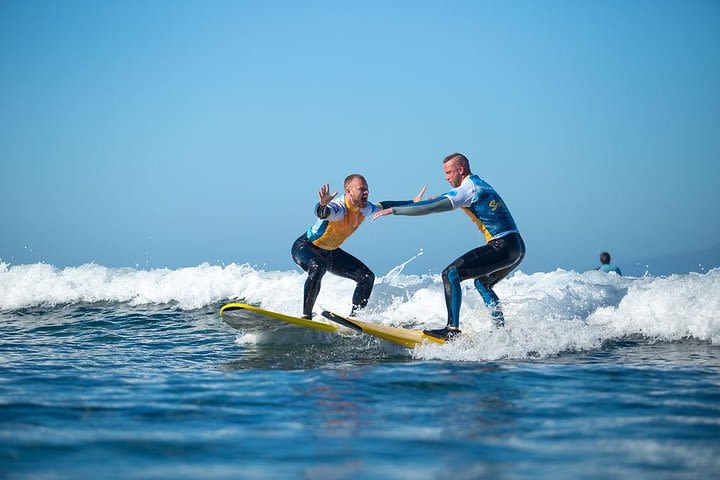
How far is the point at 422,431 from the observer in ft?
13.8

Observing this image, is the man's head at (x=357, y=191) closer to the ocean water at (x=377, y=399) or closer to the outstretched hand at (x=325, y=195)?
the outstretched hand at (x=325, y=195)

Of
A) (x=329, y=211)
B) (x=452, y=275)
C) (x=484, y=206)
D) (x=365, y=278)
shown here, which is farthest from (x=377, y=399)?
(x=365, y=278)

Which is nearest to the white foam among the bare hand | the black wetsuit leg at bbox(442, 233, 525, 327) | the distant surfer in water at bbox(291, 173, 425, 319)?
the black wetsuit leg at bbox(442, 233, 525, 327)

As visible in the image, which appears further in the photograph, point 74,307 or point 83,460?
point 74,307

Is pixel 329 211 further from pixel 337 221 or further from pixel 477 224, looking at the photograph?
pixel 477 224

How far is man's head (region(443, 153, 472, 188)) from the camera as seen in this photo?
8172 millimetres

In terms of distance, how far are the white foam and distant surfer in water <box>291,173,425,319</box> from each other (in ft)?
4.29

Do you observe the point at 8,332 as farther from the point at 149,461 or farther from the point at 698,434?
the point at 698,434

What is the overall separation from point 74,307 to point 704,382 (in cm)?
1339

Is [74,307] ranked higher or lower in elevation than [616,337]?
higher

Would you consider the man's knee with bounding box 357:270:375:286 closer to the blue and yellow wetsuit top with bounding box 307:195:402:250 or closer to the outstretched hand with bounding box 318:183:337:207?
the blue and yellow wetsuit top with bounding box 307:195:402:250

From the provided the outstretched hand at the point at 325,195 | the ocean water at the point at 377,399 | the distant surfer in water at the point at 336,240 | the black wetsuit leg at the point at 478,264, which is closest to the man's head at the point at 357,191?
the distant surfer in water at the point at 336,240

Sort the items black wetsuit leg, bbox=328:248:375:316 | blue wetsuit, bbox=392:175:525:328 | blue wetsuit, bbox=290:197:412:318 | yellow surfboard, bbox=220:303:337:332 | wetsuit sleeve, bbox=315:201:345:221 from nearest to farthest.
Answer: blue wetsuit, bbox=392:175:525:328, wetsuit sleeve, bbox=315:201:345:221, yellow surfboard, bbox=220:303:337:332, blue wetsuit, bbox=290:197:412:318, black wetsuit leg, bbox=328:248:375:316

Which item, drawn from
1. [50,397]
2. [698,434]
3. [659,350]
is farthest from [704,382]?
[50,397]
